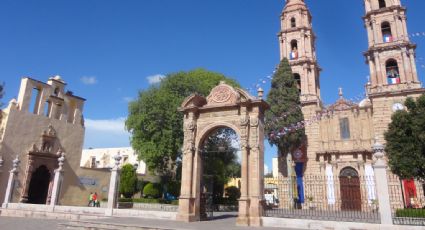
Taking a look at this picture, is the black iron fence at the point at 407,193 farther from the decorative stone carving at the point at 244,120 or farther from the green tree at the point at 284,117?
the decorative stone carving at the point at 244,120

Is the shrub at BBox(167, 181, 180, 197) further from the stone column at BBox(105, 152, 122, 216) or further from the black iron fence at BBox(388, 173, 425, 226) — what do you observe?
the black iron fence at BBox(388, 173, 425, 226)

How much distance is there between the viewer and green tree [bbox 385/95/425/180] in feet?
58.3

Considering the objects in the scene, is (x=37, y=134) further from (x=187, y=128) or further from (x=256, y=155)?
(x=256, y=155)

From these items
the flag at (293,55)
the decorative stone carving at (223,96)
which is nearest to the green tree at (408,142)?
the decorative stone carving at (223,96)

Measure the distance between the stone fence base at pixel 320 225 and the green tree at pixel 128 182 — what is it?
18600 mm

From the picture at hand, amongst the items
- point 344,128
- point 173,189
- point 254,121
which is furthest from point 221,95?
point 344,128

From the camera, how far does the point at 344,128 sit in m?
30.7

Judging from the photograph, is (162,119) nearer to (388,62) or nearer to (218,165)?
(218,165)

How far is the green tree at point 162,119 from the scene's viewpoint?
2541cm

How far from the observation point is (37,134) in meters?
23.1

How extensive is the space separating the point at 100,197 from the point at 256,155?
18.3 m

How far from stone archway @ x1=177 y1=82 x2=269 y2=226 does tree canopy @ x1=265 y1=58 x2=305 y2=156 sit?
1428 centimetres

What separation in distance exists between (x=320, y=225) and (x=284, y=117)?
Answer: 715 inches

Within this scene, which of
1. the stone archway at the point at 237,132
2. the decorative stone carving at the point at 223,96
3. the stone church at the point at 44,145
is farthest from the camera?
the stone church at the point at 44,145
